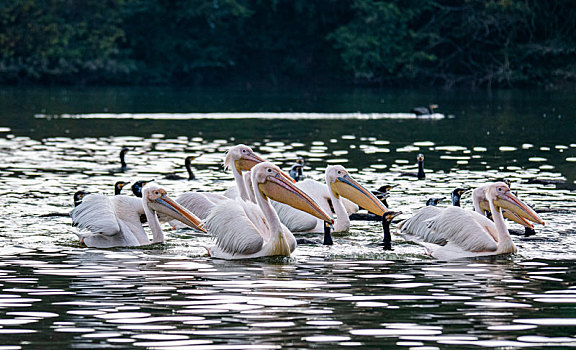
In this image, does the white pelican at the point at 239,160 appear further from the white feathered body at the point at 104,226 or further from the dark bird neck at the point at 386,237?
the dark bird neck at the point at 386,237

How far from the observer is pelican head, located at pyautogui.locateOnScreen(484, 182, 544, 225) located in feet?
38.5

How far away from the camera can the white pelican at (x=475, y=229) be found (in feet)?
36.4

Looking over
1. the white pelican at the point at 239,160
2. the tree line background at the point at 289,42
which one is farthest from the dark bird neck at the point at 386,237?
the tree line background at the point at 289,42

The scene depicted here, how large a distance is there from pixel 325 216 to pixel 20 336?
4.24 m

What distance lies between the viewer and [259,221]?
442 inches

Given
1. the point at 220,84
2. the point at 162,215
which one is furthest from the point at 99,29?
the point at 162,215

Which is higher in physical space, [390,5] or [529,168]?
[390,5]

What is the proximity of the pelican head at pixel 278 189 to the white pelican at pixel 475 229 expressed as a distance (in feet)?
3.84

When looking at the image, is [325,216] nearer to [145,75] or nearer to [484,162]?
[484,162]

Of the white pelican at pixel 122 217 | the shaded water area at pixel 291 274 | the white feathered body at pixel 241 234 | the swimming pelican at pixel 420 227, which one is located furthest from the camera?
the swimming pelican at pixel 420 227

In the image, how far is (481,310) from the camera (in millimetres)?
8477

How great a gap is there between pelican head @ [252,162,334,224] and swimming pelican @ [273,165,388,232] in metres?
1.54

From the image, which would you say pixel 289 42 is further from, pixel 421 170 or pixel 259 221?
pixel 259 221

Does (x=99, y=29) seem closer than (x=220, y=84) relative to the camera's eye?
Yes
